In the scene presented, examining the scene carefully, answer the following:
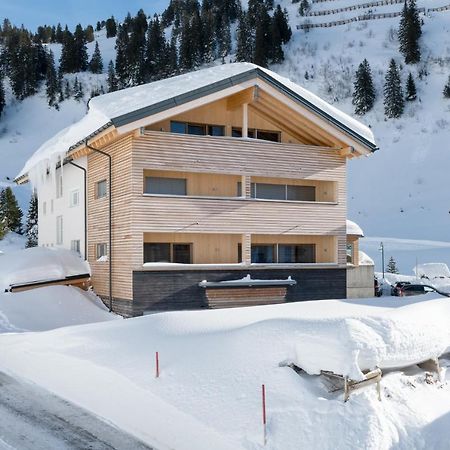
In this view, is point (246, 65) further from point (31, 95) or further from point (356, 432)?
point (31, 95)

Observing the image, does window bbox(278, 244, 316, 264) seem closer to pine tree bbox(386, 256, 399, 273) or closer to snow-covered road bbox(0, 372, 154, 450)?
snow-covered road bbox(0, 372, 154, 450)

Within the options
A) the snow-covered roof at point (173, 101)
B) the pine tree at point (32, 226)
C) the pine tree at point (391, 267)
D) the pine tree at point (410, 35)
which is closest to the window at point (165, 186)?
the snow-covered roof at point (173, 101)

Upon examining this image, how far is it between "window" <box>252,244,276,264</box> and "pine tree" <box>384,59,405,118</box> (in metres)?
48.9

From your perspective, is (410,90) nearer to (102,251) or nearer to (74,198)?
(74,198)

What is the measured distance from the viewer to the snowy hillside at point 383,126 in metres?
54.0

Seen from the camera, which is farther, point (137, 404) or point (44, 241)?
point (44, 241)

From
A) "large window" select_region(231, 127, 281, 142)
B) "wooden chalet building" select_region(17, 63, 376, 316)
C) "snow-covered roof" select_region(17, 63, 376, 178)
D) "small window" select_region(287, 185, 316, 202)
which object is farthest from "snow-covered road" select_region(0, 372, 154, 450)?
"small window" select_region(287, 185, 316, 202)

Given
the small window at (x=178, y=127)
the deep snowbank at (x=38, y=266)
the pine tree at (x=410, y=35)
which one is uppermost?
the pine tree at (x=410, y=35)

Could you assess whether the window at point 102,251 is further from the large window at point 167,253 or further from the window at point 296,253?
the window at point 296,253

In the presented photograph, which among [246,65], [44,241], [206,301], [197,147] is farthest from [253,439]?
[44,241]

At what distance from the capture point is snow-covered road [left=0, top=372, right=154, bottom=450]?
8.39 meters

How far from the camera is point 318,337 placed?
9484 mm

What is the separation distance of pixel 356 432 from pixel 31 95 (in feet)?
303

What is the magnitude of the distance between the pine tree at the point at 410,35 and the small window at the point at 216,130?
60165mm
